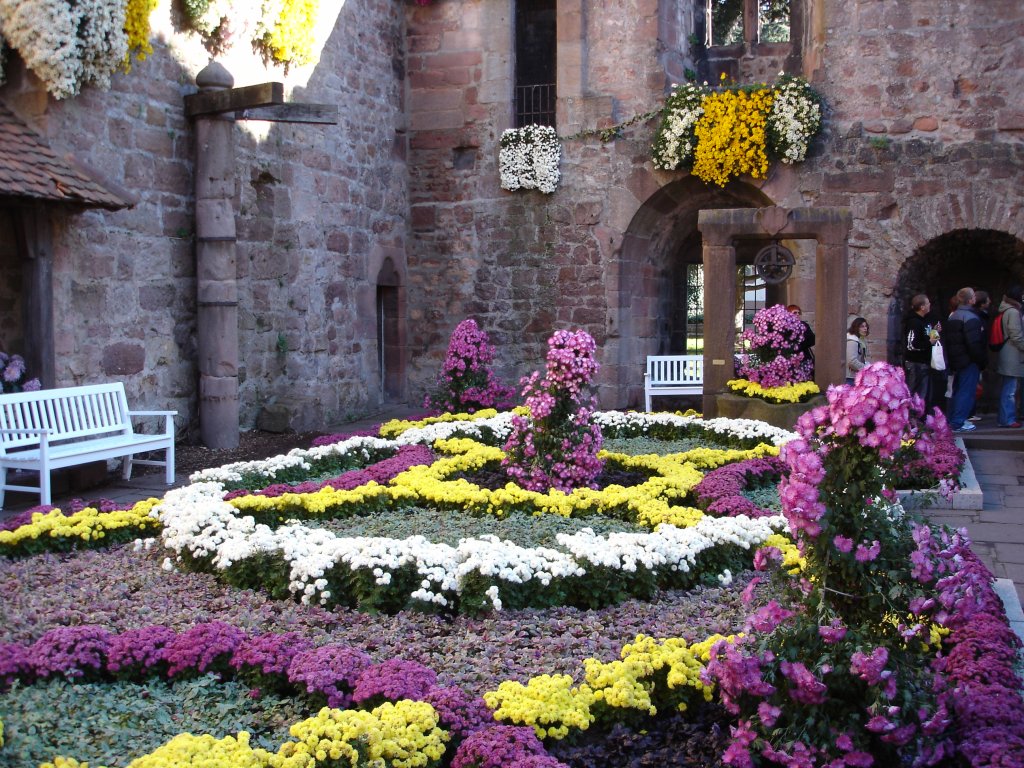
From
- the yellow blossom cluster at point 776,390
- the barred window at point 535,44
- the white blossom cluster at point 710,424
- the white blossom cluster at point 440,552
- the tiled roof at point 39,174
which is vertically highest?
the barred window at point 535,44

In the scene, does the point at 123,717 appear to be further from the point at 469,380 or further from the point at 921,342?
the point at 921,342

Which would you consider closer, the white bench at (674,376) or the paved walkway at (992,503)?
the paved walkway at (992,503)

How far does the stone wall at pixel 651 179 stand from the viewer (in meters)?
12.0

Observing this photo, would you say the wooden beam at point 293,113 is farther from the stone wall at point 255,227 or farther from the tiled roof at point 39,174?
the tiled roof at point 39,174

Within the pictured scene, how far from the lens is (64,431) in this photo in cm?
798

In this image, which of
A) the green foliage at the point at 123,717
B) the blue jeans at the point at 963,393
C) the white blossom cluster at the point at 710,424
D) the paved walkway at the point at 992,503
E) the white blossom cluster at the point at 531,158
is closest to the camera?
the green foliage at the point at 123,717

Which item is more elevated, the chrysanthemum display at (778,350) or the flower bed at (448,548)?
the chrysanthemum display at (778,350)

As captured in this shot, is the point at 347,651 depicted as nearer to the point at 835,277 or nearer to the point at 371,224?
the point at 835,277

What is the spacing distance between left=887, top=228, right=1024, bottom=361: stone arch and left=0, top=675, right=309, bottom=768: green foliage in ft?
33.7

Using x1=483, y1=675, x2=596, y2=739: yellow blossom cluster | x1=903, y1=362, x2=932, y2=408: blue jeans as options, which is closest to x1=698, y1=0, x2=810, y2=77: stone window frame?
x1=903, y1=362, x2=932, y2=408: blue jeans

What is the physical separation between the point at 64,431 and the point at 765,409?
18.1 feet

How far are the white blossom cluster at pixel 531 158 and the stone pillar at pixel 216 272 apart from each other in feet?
14.8

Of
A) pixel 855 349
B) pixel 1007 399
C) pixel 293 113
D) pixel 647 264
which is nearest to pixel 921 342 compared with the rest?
pixel 855 349

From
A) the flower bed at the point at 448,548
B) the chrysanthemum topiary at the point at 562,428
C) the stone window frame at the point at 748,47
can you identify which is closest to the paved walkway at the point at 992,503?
the flower bed at the point at 448,548
